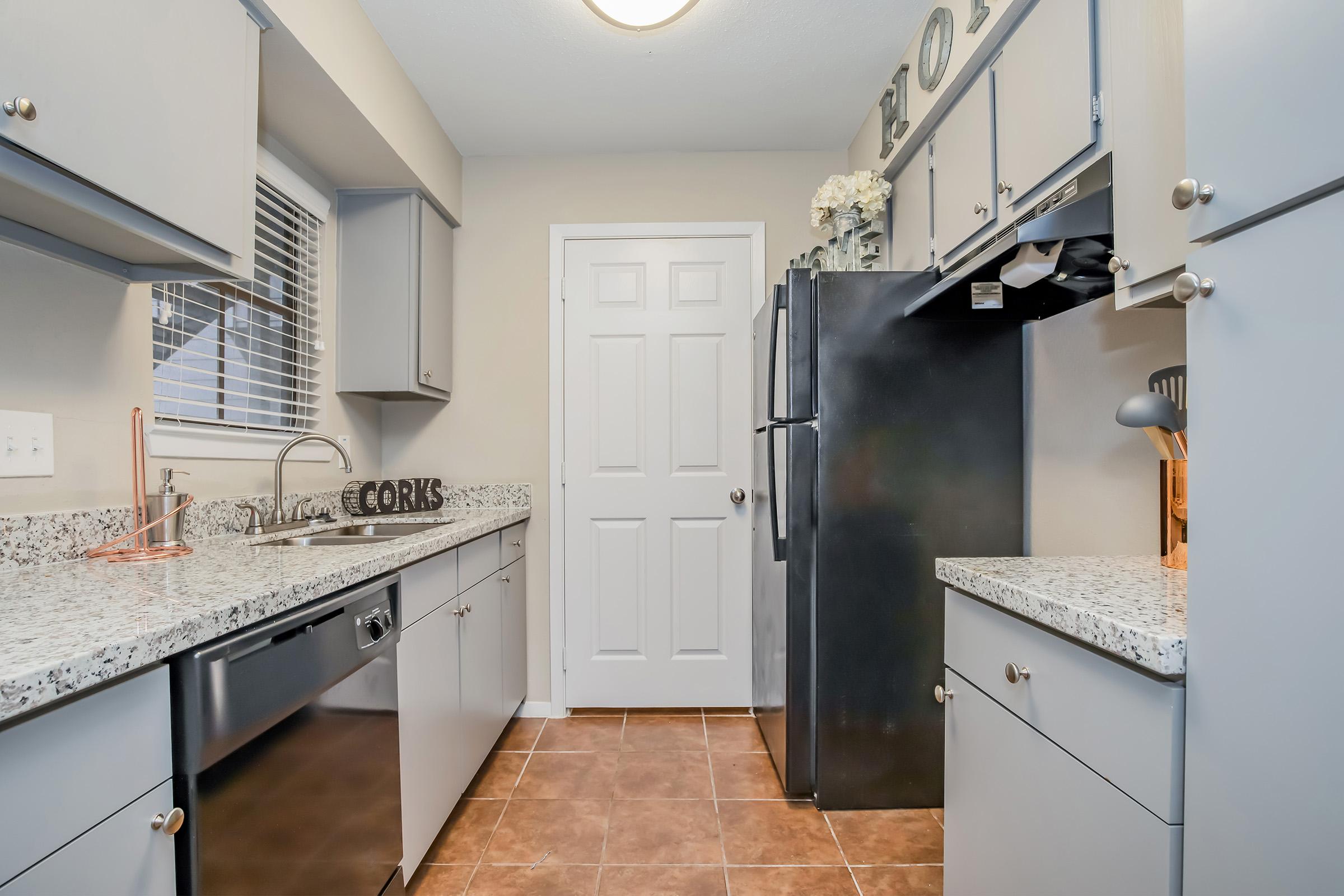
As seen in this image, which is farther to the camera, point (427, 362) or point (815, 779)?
point (427, 362)

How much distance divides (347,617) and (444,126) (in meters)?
2.28

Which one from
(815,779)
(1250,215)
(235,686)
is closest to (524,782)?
(815,779)

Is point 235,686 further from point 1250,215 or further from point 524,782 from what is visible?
point 524,782

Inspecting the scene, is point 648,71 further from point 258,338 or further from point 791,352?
point 258,338

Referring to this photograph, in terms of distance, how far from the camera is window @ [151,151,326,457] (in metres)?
1.73

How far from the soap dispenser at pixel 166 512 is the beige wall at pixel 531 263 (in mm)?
1447

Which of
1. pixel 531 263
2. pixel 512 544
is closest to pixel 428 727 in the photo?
pixel 512 544

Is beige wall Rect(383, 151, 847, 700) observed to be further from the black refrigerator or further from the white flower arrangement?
the black refrigerator

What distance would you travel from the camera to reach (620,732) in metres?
2.69

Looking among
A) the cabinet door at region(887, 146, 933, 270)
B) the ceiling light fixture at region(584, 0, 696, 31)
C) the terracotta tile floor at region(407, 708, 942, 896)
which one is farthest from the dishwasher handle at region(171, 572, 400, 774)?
the cabinet door at region(887, 146, 933, 270)

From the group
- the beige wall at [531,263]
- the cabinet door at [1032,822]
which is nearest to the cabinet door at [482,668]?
the beige wall at [531,263]

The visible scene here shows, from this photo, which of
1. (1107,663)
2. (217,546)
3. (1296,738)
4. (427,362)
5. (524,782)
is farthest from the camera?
(427,362)

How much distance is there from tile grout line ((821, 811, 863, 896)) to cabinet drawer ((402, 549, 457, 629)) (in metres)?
1.34

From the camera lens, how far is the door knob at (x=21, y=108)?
0.88 m
